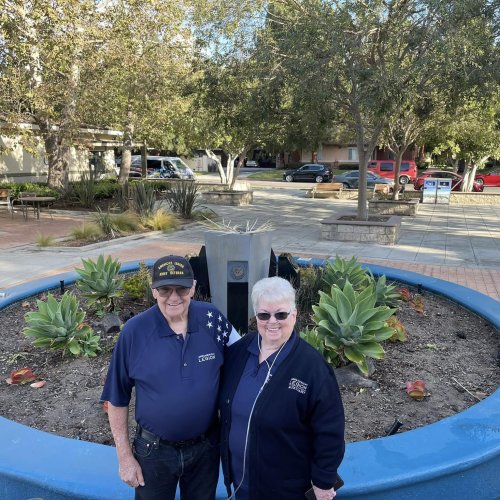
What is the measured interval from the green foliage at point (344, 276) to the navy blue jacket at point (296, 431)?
3.25 m

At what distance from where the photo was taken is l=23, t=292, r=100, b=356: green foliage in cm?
414

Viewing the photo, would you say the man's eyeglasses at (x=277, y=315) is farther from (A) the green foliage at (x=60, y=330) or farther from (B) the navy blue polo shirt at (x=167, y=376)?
(A) the green foliage at (x=60, y=330)

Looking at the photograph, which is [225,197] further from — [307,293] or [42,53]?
[307,293]

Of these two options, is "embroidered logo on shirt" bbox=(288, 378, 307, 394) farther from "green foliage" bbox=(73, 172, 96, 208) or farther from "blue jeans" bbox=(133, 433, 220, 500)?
"green foliage" bbox=(73, 172, 96, 208)

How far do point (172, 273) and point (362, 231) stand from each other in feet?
34.2

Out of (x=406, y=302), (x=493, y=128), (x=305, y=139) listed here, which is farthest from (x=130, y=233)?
(x=493, y=128)

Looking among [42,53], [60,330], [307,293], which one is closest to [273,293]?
[60,330]

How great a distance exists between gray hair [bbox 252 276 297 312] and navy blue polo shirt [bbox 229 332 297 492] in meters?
0.16

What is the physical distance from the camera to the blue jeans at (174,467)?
2.12 metres

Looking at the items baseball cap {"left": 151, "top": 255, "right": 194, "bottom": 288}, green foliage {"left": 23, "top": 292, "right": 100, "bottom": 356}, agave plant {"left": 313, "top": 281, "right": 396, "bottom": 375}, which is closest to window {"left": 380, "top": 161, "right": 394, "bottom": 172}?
agave plant {"left": 313, "top": 281, "right": 396, "bottom": 375}

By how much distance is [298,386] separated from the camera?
6.19 feet

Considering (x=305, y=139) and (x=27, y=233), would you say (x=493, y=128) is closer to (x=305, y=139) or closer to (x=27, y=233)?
(x=305, y=139)

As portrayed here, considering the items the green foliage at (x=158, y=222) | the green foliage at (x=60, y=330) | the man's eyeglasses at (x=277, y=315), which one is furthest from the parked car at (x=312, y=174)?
the man's eyeglasses at (x=277, y=315)

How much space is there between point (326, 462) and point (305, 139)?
52.5ft
